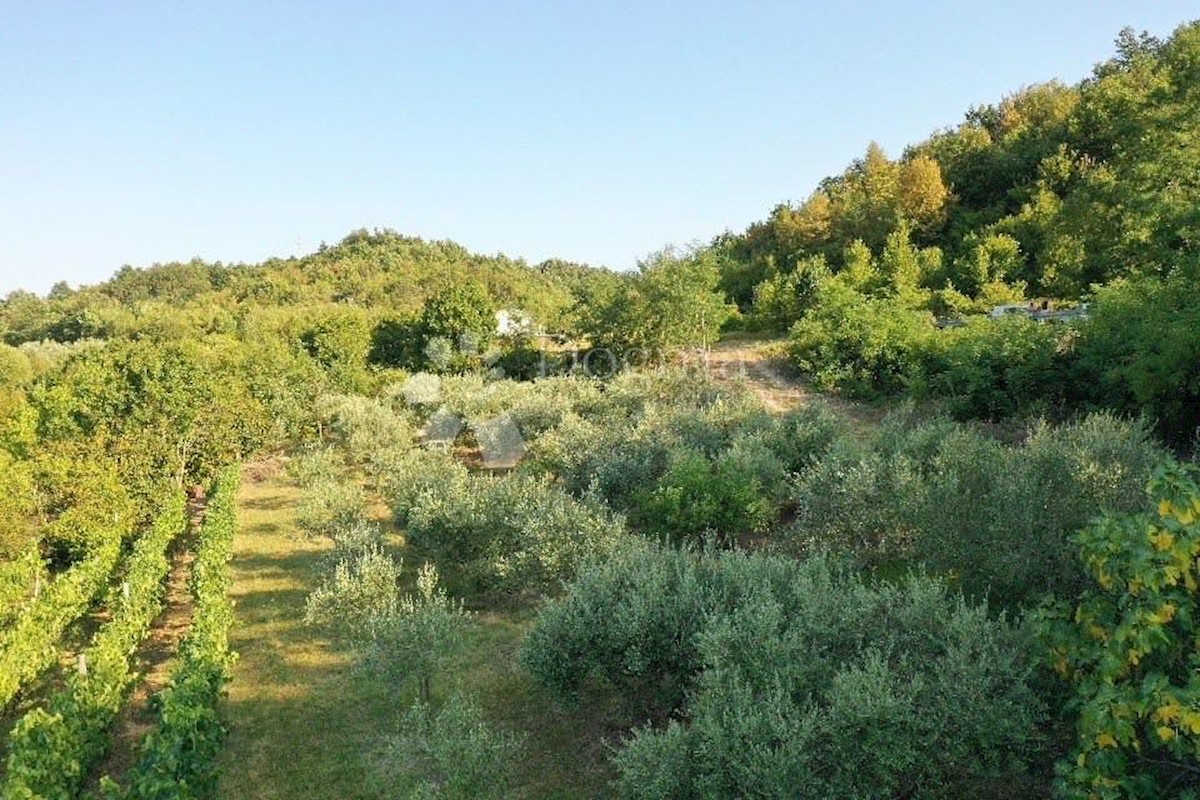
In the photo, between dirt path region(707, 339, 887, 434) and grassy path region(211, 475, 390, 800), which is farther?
dirt path region(707, 339, 887, 434)

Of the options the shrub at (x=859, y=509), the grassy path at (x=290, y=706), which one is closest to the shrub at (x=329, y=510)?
the grassy path at (x=290, y=706)

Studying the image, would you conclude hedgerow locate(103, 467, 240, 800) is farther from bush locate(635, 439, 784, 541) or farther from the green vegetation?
bush locate(635, 439, 784, 541)

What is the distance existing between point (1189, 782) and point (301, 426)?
34.9m

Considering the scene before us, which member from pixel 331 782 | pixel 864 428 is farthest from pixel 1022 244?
pixel 331 782

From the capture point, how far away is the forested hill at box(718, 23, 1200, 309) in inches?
828

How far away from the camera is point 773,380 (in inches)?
1331

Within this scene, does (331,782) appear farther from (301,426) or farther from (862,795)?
(301,426)

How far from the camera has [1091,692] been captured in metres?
5.79

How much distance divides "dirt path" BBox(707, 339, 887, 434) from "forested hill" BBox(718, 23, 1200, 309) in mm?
9899

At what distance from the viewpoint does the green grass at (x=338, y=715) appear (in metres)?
11.0

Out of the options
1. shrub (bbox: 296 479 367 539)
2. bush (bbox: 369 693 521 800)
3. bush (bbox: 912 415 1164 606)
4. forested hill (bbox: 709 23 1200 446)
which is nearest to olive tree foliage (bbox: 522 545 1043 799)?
bush (bbox: 369 693 521 800)

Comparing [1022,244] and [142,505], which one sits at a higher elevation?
[1022,244]

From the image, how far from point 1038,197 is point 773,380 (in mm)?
24212

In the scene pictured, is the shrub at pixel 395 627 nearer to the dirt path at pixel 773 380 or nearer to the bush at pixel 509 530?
the bush at pixel 509 530
